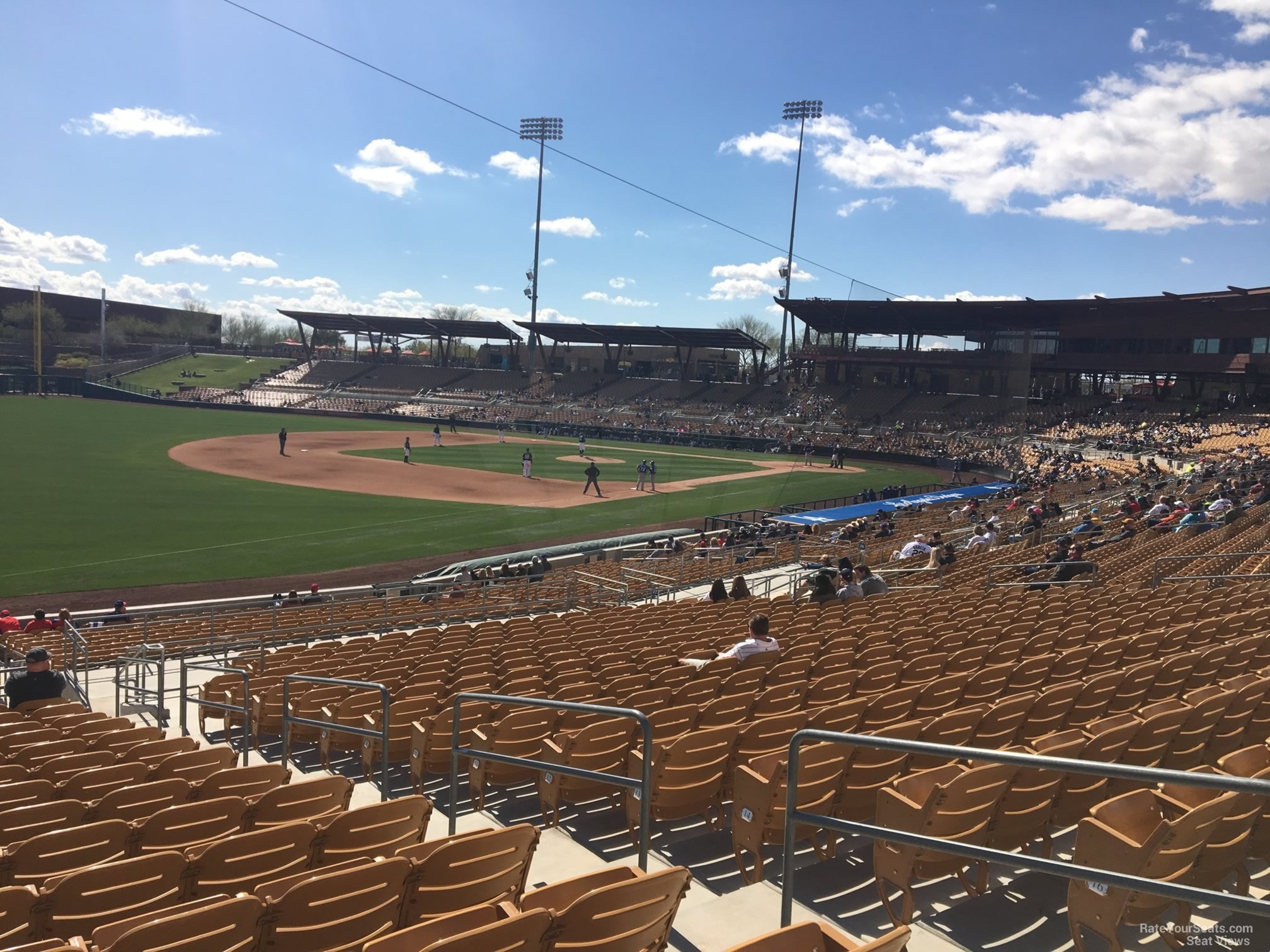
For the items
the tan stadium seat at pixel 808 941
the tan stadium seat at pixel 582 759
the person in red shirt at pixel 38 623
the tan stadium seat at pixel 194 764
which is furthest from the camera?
the person in red shirt at pixel 38 623

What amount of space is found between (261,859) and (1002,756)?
136 inches

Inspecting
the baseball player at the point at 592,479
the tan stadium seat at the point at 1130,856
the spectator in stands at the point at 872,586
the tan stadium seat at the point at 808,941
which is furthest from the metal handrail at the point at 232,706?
the baseball player at the point at 592,479

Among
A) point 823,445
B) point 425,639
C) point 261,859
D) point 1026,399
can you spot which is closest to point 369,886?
Result: point 261,859

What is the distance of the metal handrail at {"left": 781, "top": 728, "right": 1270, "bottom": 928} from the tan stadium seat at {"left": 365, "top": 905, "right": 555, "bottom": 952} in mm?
1306

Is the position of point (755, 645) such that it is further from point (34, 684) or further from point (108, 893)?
point (34, 684)

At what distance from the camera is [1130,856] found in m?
3.80

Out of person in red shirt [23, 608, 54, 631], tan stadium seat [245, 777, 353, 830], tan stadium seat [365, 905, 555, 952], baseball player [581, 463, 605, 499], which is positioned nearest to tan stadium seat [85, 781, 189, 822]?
tan stadium seat [245, 777, 353, 830]

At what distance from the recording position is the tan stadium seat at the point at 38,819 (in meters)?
5.18

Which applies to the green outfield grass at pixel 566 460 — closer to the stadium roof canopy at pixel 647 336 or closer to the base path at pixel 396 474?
the base path at pixel 396 474

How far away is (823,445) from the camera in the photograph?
2424 inches

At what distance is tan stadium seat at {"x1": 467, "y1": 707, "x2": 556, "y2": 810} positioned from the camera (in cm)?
666

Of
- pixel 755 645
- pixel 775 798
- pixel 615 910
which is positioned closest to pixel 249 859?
pixel 615 910

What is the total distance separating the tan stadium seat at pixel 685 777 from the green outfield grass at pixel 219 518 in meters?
21.7

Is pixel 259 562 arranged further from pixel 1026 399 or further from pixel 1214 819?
pixel 1026 399
